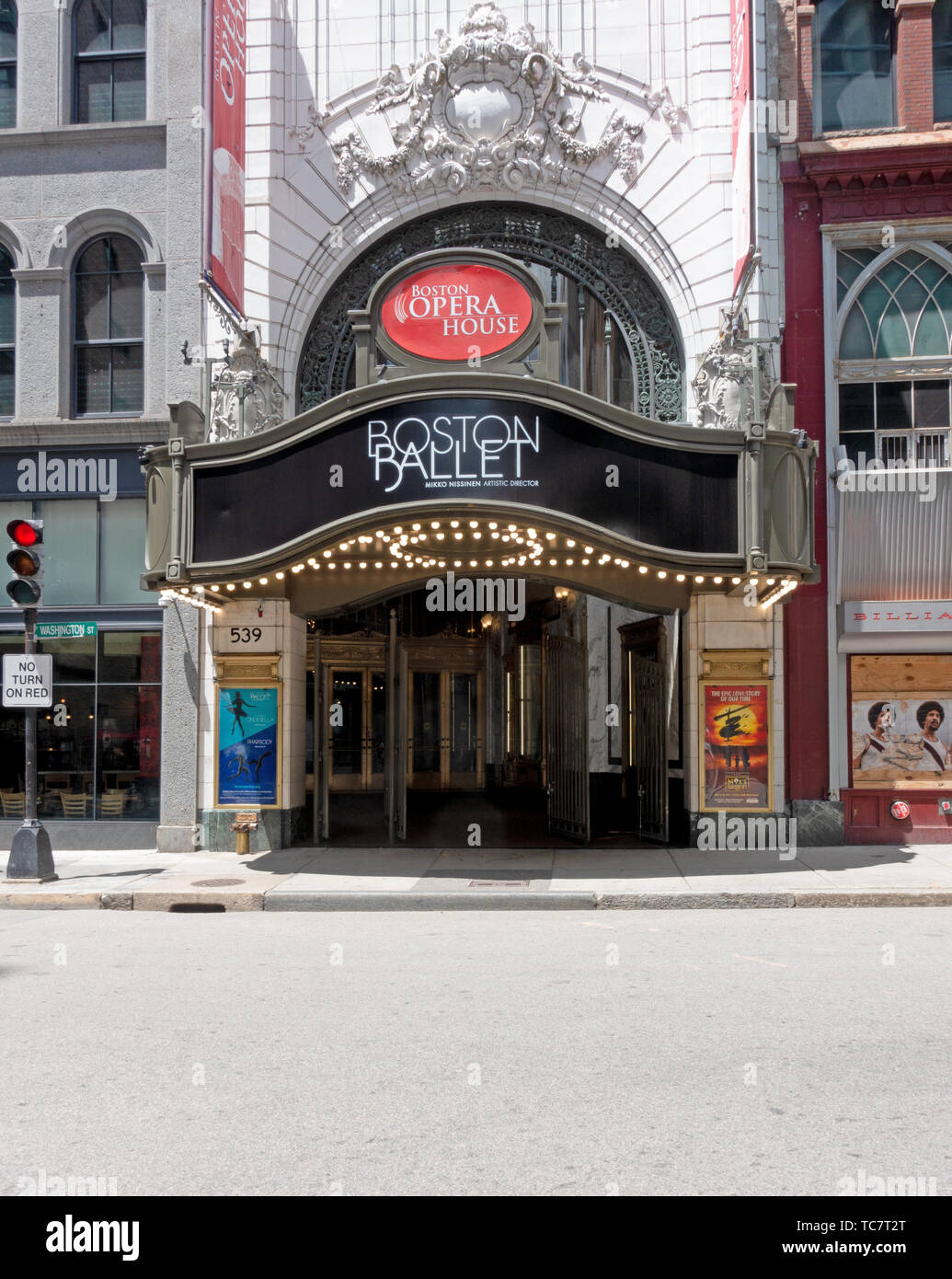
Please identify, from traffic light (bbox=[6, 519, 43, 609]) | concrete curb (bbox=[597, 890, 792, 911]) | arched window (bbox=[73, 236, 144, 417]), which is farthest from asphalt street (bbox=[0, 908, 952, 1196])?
arched window (bbox=[73, 236, 144, 417])

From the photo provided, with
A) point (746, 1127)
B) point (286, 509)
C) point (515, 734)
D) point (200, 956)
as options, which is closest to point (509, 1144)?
point (746, 1127)

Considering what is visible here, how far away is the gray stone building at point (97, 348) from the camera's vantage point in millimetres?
16312

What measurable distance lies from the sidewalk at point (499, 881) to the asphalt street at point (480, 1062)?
1.68m

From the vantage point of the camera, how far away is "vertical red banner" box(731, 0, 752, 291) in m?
14.2

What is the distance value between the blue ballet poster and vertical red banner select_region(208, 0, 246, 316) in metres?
5.28

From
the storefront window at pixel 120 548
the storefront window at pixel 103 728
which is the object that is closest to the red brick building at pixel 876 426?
the storefront window at pixel 103 728

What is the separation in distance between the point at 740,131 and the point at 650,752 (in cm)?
843

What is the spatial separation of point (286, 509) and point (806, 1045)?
339 inches

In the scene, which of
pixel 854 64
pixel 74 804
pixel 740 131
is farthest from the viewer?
pixel 74 804

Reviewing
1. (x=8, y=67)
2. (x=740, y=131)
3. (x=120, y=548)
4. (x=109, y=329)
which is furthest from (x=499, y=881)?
(x=8, y=67)

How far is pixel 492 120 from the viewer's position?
16.3 meters

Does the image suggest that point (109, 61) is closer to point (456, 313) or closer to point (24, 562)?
point (456, 313)

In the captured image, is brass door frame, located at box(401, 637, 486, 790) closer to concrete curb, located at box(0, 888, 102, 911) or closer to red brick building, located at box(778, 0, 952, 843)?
red brick building, located at box(778, 0, 952, 843)

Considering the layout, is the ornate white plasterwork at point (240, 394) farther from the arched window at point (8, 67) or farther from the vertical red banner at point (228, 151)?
the arched window at point (8, 67)
